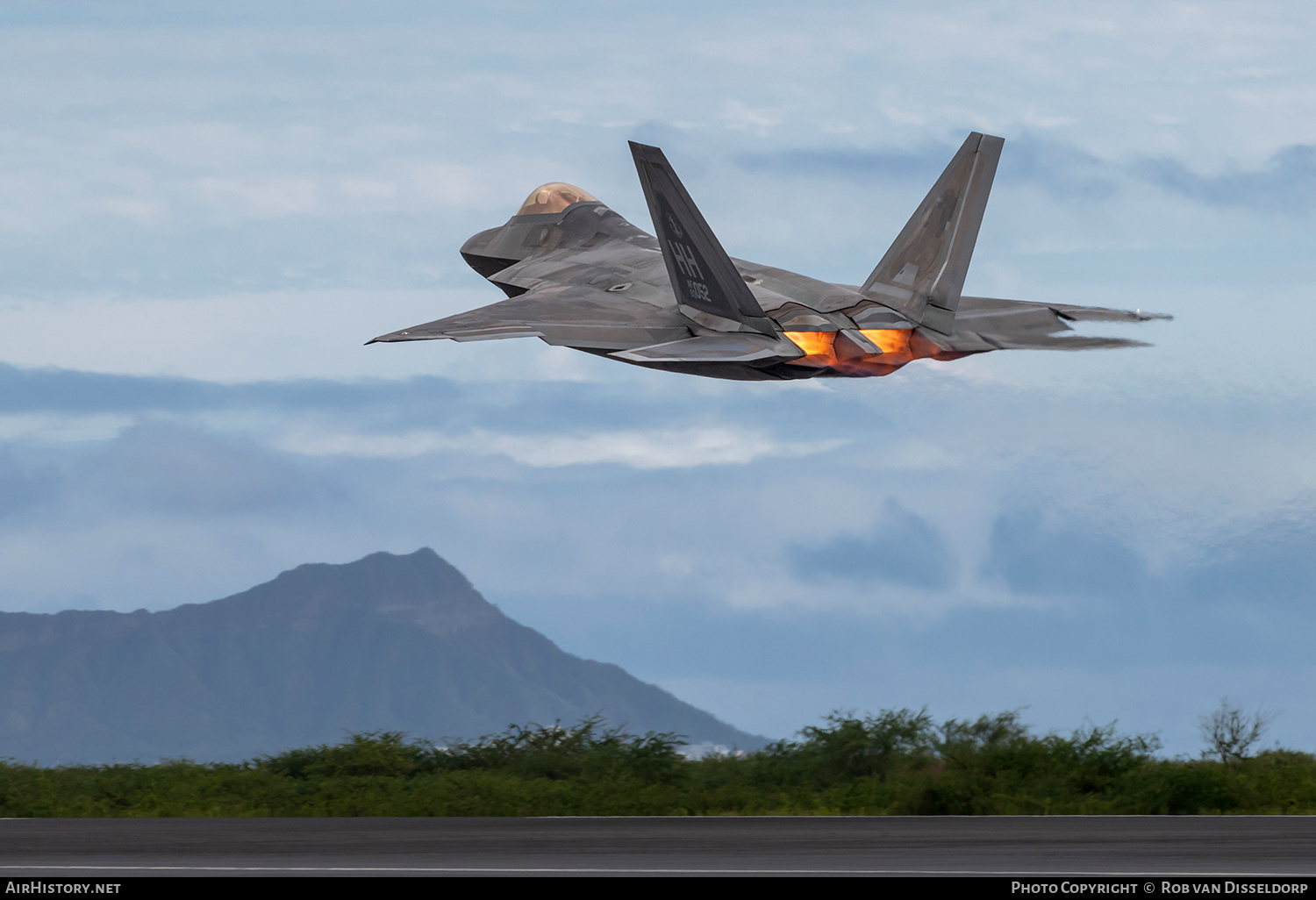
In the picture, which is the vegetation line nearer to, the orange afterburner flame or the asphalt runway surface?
the asphalt runway surface

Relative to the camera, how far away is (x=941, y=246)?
2789cm

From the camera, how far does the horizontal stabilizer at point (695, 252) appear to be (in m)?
24.9

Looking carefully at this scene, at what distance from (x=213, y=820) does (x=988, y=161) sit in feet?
69.5

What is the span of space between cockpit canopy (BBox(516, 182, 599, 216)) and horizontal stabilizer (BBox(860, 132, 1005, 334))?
908 cm

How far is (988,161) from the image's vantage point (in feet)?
95.8

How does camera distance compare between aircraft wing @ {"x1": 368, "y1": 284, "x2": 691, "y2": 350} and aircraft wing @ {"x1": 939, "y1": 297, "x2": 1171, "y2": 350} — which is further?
aircraft wing @ {"x1": 939, "y1": 297, "x2": 1171, "y2": 350}

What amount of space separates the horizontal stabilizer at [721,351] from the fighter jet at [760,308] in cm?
3

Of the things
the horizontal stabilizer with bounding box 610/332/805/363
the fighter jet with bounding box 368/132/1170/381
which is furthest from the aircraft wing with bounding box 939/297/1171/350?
the horizontal stabilizer with bounding box 610/332/805/363

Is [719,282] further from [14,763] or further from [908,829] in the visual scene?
[14,763]

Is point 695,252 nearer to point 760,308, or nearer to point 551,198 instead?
point 760,308

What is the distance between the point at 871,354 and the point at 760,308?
2286 mm

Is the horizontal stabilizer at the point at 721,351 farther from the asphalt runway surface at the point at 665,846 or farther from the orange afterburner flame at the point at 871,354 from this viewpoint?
the asphalt runway surface at the point at 665,846

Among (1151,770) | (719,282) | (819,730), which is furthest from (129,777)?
(1151,770)

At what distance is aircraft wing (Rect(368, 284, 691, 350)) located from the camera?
2444 centimetres
